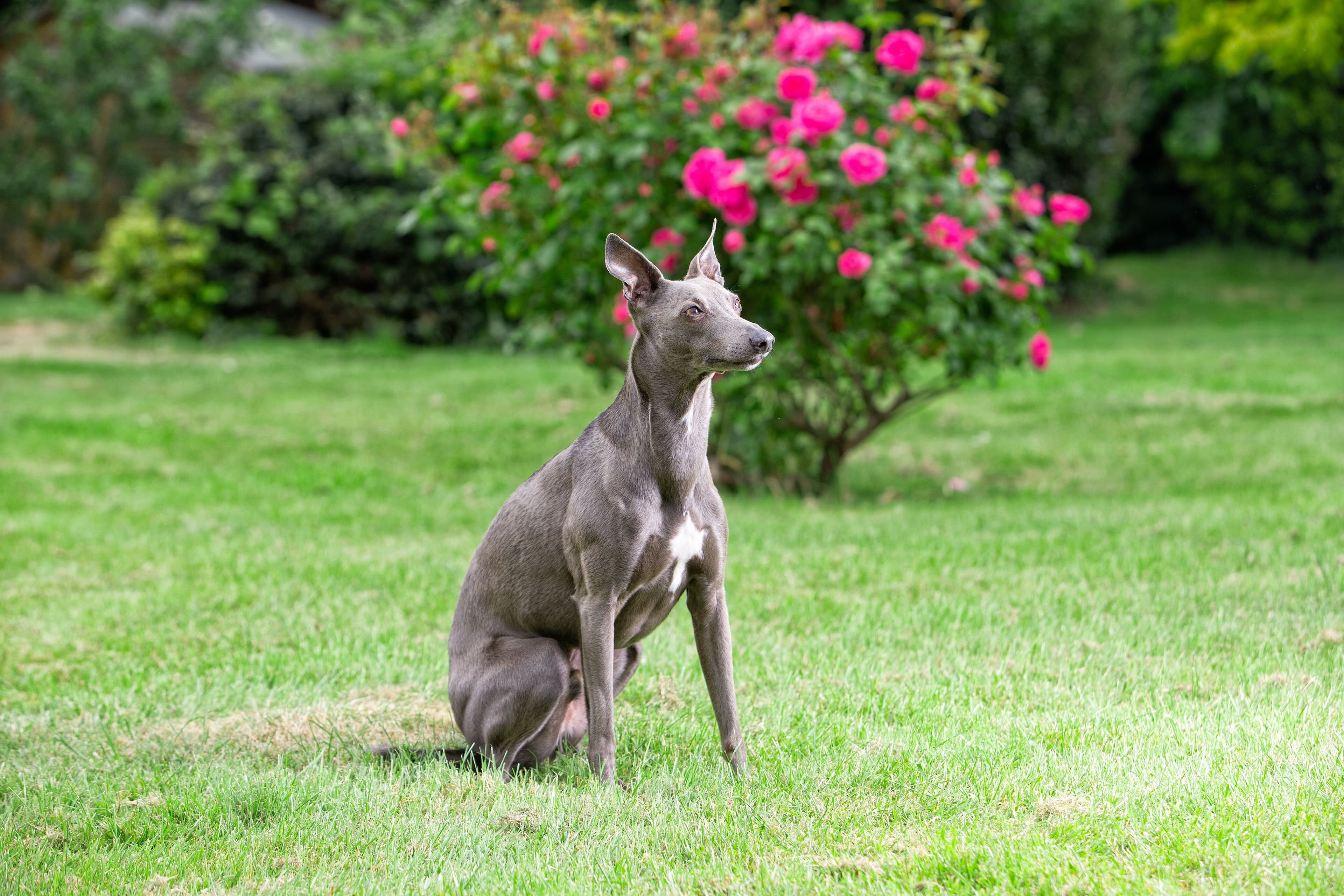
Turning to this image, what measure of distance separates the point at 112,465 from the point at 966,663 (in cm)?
615

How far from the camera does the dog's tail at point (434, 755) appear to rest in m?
3.38

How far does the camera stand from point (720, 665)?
3.28 m

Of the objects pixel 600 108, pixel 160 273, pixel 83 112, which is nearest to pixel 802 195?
pixel 600 108

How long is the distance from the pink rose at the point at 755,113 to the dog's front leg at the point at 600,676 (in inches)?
Answer: 149

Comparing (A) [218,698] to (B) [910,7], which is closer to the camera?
(A) [218,698]

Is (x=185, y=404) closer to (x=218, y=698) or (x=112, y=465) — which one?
(x=112, y=465)

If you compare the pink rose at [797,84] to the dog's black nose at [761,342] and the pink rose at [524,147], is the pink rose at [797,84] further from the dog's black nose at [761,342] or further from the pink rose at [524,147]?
the dog's black nose at [761,342]

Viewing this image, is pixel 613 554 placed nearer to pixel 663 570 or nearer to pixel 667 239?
pixel 663 570

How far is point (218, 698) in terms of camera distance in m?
4.15

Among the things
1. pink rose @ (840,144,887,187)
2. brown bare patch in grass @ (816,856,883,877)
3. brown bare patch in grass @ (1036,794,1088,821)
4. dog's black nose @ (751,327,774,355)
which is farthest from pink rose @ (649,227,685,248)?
brown bare patch in grass @ (816,856,883,877)

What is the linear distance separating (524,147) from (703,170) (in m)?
1.09

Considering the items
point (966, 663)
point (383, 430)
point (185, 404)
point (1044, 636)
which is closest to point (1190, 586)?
point (1044, 636)

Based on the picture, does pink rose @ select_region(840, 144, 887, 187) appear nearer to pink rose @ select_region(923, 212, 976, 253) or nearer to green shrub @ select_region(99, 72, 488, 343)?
pink rose @ select_region(923, 212, 976, 253)

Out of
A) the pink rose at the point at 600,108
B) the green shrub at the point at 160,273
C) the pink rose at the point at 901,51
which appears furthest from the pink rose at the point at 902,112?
the green shrub at the point at 160,273
